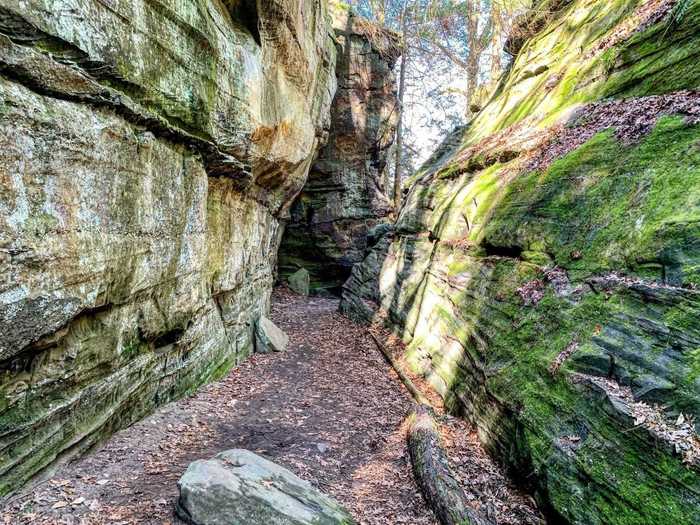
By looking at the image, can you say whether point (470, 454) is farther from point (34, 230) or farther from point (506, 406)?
point (34, 230)

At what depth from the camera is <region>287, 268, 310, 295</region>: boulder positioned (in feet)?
76.4

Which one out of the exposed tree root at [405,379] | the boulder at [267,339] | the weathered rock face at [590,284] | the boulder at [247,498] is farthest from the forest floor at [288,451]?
the boulder at [267,339]

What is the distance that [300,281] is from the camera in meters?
23.5

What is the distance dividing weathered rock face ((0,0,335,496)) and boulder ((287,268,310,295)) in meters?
12.9

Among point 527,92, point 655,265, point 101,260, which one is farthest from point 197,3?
point 527,92

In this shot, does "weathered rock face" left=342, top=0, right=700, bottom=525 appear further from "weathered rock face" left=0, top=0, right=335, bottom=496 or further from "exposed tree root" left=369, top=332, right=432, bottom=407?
"weathered rock face" left=0, top=0, right=335, bottom=496

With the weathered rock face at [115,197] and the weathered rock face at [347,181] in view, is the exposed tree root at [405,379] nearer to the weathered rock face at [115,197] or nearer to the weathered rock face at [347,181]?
the weathered rock face at [115,197]

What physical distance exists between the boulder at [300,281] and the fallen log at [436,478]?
646 inches

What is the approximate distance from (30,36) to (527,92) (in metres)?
13.6

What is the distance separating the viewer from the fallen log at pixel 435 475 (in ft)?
16.7

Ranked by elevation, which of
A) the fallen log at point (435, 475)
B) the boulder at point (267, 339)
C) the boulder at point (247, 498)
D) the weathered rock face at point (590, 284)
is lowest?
the boulder at point (267, 339)

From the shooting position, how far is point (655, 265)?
5.13 m

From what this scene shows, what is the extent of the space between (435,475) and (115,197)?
6360mm

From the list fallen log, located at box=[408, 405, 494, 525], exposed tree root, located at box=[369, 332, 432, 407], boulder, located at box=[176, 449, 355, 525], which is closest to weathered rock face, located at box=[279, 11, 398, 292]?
exposed tree root, located at box=[369, 332, 432, 407]
